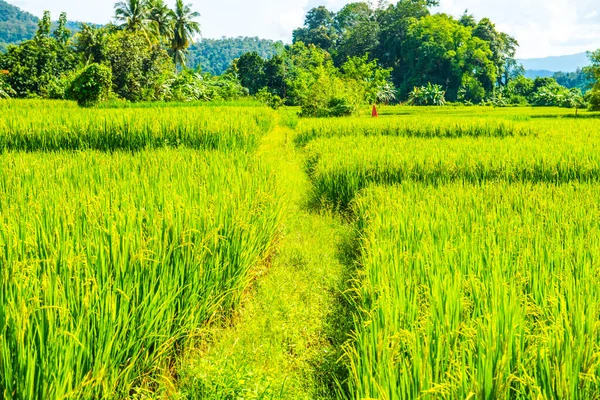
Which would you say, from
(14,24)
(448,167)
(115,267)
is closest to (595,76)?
(448,167)

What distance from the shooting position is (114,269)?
2051 mm

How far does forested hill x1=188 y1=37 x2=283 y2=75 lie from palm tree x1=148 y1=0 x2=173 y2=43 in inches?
3153

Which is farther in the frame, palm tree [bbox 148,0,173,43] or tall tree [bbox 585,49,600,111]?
palm tree [bbox 148,0,173,43]

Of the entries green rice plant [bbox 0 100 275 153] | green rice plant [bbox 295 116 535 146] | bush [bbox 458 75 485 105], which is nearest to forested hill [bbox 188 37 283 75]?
bush [bbox 458 75 485 105]

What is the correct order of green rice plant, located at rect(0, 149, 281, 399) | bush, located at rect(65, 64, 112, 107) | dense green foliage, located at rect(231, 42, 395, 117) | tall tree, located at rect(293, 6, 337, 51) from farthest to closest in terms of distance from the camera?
tall tree, located at rect(293, 6, 337, 51), dense green foliage, located at rect(231, 42, 395, 117), bush, located at rect(65, 64, 112, 107), green rice plant, located at rect(0, 149, 281, 399)

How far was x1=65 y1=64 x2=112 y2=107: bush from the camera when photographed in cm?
1501

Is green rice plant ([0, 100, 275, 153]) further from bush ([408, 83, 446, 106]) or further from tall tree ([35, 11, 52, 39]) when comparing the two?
bush ([408, 83, 446, 106])

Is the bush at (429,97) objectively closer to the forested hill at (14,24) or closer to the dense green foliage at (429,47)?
the dense green foliage at (429,47)

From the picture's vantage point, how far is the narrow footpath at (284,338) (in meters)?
2.25

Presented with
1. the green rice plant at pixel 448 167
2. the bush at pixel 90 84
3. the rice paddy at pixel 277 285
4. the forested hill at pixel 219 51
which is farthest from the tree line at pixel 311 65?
the forested hill at pixel 219 51

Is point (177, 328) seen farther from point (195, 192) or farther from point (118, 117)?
point (118, 117)

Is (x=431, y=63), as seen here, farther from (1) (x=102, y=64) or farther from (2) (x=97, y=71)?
(2) (x=97, y=71)

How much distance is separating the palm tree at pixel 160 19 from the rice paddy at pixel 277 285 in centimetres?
3611

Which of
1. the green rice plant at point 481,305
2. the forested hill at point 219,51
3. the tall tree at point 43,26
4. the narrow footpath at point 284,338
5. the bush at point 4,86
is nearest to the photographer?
the green rice plant at point 481,305
